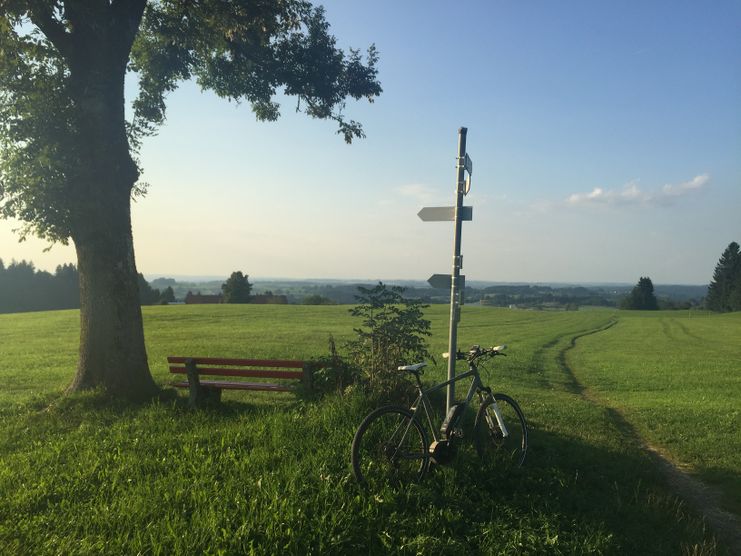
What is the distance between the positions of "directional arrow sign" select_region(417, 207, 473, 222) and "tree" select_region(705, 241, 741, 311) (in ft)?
389

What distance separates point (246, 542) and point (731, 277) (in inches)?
5174

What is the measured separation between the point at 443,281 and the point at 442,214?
2.97ft

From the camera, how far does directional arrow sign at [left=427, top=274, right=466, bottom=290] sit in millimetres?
6742

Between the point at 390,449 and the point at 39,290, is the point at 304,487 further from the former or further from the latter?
the point at 39,290

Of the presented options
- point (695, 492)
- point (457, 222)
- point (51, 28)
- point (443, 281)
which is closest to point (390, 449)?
point (443, 281)

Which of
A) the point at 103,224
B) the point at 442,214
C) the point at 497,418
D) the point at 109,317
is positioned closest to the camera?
the point at 497,418

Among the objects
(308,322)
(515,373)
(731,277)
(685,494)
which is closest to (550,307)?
(731,277)

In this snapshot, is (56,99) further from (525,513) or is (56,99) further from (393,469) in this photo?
(525,513)

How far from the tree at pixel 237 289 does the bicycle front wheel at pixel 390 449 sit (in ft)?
257

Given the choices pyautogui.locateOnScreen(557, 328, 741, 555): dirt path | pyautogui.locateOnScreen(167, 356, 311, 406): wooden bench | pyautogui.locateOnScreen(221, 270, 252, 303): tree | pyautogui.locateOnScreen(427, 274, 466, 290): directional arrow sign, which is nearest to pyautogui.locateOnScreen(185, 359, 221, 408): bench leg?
pyautogui.locateOnScreen(167, 356, 311, 406): wooden bench

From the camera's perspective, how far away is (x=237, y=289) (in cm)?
8175

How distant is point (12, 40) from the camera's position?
32.8 ft

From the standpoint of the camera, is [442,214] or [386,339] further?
[386,339]

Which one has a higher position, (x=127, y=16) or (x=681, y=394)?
(x=127, y=16)
